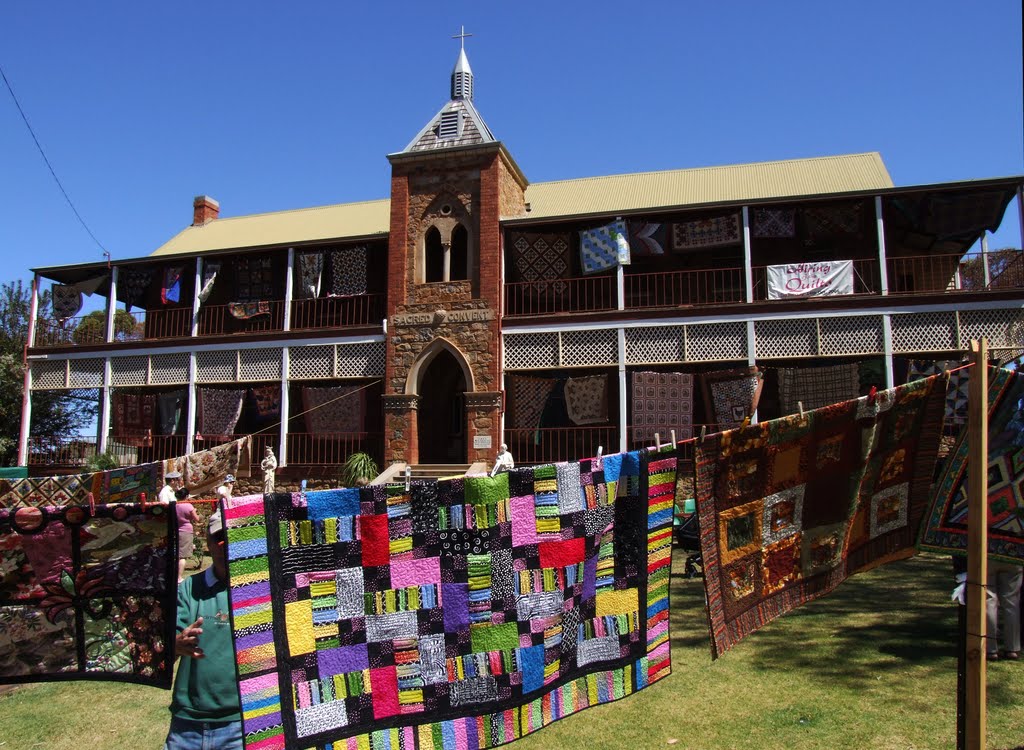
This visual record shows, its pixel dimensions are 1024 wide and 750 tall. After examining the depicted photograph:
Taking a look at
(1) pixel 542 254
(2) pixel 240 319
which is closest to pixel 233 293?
(2) pixel 240 319

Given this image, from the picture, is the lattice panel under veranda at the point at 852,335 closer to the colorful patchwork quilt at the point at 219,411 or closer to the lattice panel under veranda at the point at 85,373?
the colorful patchwork quilt at the point at 219,411

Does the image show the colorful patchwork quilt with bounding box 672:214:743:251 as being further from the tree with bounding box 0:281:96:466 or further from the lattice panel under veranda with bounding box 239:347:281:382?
A: the tree with bounding box 0:281:96:466

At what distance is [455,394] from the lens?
21.3m

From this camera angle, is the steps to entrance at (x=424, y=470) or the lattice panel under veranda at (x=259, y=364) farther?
the lattice panel under veranda at (x=259, y=364)

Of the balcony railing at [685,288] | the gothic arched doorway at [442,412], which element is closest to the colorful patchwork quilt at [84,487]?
the gothic arched doorway at [442,412]

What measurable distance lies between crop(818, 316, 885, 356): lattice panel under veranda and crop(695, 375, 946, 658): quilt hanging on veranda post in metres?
12.5

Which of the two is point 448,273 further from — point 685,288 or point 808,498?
point 808,498

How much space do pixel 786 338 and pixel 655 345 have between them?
2792mm

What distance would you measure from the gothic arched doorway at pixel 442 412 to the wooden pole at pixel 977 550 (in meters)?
16.2

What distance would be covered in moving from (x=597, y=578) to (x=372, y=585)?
1.24 m

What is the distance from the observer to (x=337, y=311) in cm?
2134

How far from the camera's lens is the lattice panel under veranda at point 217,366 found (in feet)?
66.8

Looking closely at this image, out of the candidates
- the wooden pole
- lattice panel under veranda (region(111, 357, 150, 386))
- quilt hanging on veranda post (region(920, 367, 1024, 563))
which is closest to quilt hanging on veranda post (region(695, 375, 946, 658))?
quilt hanging on veranda post (region(920, 367, 1024, 563))

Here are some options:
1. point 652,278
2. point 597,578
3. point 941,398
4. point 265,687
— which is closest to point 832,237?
point 652,278
